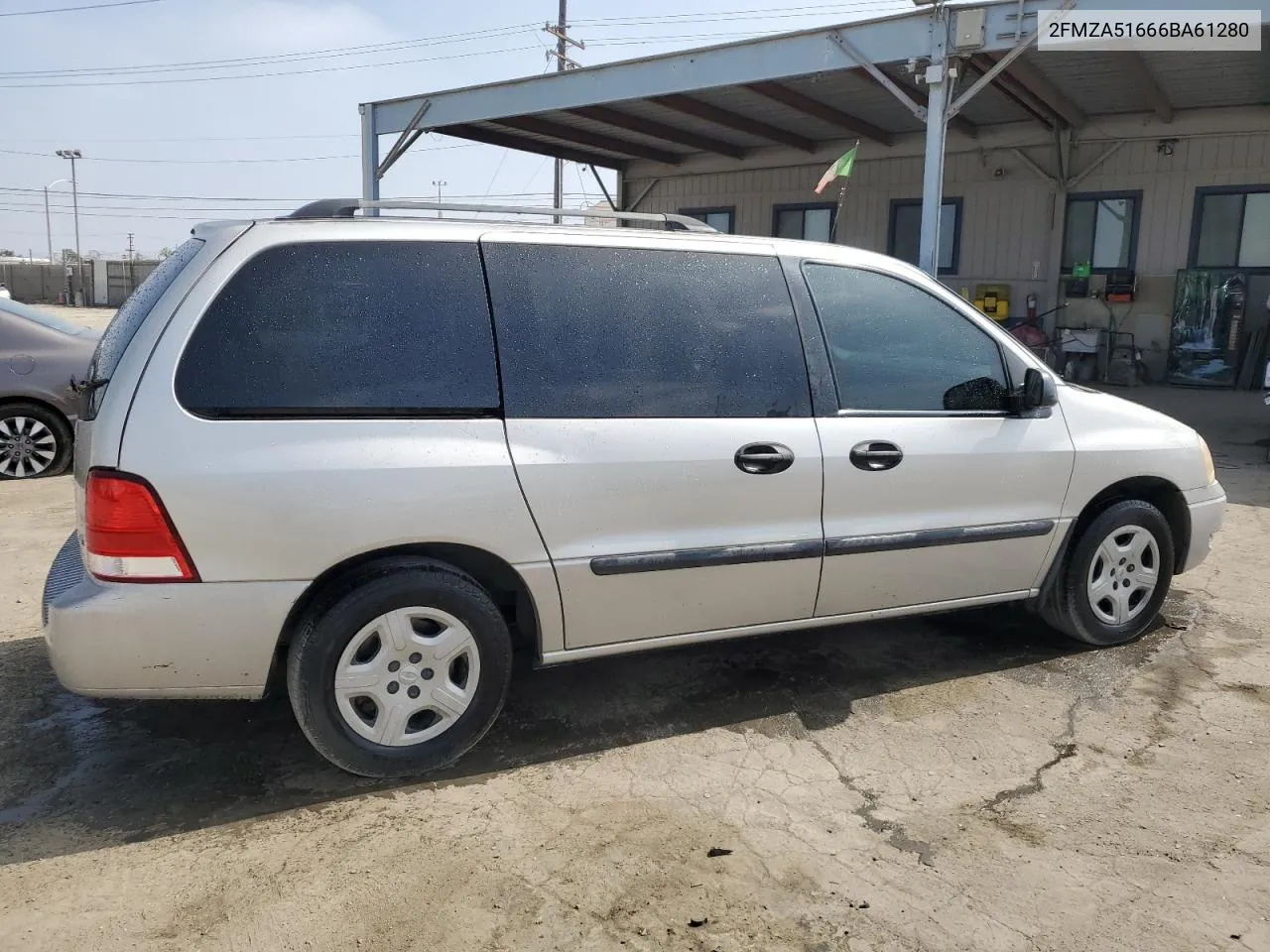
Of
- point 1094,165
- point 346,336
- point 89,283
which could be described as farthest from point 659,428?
point 89,283

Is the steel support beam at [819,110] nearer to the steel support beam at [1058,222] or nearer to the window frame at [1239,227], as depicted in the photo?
the steel support beam at [1058,222]

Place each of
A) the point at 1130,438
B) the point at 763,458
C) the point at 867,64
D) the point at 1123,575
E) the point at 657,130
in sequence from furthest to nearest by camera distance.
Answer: the point at 657,130 → the point at 867,64 → the point at 1123,575 → the point at 1130,438 → the point at 763,458

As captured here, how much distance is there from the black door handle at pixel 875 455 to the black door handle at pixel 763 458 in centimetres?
28

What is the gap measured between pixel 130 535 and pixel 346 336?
2.72ft

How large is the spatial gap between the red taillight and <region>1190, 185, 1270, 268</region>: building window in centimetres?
1449

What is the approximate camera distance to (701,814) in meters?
2.94

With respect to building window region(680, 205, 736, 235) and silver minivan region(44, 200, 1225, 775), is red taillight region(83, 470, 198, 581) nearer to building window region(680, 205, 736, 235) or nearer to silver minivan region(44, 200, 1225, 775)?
silver minivan region(44, 200, 1225, 775)

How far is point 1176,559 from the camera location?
4.49 m

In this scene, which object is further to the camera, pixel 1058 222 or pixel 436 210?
pixel 1058 222

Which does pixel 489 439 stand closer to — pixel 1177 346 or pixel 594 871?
pixel 594 871

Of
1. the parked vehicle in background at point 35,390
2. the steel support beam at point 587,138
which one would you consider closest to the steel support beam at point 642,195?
the steel support beam at point 587,138

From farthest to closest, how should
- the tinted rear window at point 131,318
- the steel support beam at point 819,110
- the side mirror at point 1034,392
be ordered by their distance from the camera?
1. the steel support beam at point 819,110
2. the side mirror at point 1034,392
3. the tinted rear window at point 131,318

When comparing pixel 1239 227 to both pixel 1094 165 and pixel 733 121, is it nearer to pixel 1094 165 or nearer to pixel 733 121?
pixel 1094 165

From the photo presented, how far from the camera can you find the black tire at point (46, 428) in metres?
7.49
